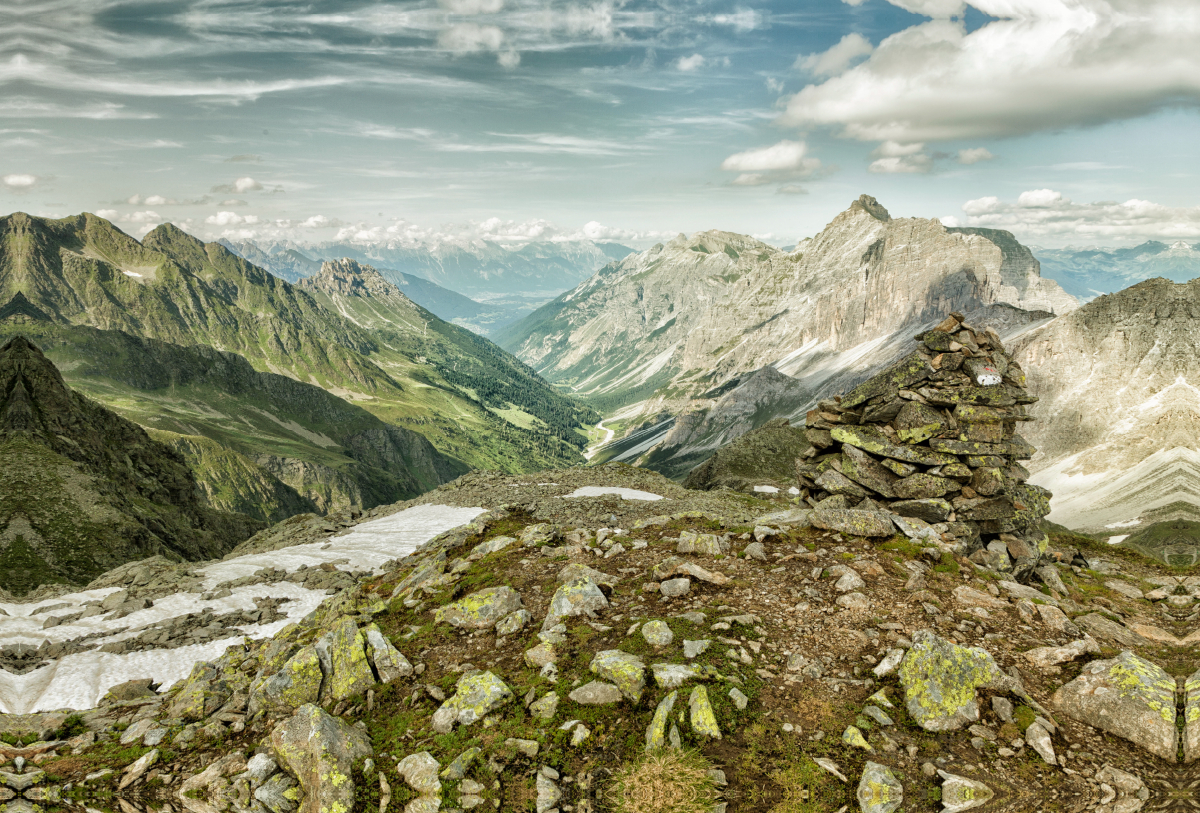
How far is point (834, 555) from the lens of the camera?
1989 centimetres

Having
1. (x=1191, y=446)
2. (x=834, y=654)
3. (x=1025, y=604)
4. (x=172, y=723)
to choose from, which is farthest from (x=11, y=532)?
(x=1191, y=446)

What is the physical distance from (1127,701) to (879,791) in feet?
19.8

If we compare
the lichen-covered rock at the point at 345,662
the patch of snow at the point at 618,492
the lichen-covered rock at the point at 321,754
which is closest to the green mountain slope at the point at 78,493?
the patch of snow at the point at 618,492

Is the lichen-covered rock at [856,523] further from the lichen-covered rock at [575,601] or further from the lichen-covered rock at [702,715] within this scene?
the lichen-covered rock at [702,715]

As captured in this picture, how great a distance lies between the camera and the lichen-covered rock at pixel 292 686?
15.3 metres

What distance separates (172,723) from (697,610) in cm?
1474

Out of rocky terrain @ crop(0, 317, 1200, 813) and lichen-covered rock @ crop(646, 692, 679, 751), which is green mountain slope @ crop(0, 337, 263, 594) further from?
lichen-covered rock @ crop(646, 692, 679, 751)

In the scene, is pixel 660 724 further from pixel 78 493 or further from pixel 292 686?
pixel 78 493

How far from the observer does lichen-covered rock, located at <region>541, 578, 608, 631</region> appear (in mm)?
17250

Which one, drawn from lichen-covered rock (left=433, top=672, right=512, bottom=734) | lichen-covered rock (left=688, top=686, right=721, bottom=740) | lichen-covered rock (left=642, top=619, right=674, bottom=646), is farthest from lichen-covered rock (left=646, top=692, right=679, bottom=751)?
lichen-covered rock (left=433, top=672, right=512, bottom=734)

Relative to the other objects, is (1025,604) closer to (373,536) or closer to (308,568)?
(308,568)

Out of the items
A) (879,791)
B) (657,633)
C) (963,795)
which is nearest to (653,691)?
(657,633)

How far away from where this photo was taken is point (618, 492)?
2114 inches

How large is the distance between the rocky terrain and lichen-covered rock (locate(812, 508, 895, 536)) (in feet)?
0.33
